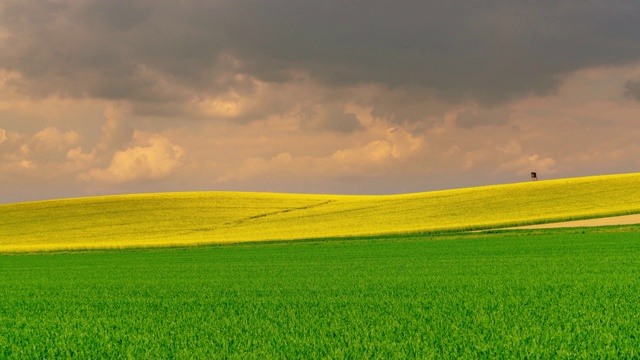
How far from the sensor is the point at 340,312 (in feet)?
35.3

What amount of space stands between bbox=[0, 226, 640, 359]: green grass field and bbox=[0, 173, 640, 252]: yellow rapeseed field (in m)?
24.9

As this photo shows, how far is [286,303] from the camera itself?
40.2 feet

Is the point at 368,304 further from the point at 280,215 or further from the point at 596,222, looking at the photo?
the point at 280,215

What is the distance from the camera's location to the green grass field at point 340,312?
7730 millimetres

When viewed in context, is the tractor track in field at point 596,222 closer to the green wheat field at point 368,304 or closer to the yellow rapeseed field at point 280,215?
the yellow rapeseed field at point 280,215

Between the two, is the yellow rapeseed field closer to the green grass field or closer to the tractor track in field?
the tractor track in field

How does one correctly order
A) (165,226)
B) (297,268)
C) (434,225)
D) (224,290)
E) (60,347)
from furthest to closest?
(165,226), (434,225), (297,268), (224,290), (60,347)

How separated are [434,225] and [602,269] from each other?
29.3 metres

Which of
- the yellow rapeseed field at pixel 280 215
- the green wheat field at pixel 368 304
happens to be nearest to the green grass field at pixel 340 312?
the green wheat field at pixel 368 304

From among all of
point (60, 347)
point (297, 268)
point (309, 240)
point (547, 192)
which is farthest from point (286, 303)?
point (547, 192)

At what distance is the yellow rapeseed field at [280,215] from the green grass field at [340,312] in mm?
24899

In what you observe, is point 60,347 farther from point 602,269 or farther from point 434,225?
point 434,225

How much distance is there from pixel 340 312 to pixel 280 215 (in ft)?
168

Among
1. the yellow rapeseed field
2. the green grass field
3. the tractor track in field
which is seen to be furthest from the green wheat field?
the yellow rapeseed field
